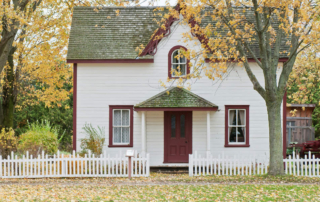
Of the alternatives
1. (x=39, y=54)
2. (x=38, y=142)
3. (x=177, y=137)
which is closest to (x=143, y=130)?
(x=177, y=137)

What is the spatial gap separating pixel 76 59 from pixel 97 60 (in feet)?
3.06

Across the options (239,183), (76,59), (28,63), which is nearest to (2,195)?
(239,183)

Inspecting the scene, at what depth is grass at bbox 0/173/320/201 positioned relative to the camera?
1069 centimetres

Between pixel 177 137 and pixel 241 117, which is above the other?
pixel 241 117

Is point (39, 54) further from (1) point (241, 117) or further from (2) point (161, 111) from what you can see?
(1) point (241, 117)

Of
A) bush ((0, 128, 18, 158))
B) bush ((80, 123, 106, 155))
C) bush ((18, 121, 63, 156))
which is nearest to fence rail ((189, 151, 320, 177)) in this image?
bush ((80, 123, 106, 155))

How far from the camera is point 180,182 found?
563 inches

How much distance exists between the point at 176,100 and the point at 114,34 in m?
4.47

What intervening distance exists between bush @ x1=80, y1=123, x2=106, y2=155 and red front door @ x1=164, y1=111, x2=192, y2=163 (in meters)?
2.91

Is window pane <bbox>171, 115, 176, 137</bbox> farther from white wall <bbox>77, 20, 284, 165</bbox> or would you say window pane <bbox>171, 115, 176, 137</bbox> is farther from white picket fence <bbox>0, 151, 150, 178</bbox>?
white picket fence <bbox>0, 151, 150, 178</bbox>

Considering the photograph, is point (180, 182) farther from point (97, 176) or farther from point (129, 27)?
point (129, 27)

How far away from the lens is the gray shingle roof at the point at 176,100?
58.8 feet

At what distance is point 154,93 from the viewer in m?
18.8

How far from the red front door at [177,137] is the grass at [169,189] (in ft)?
11.2
